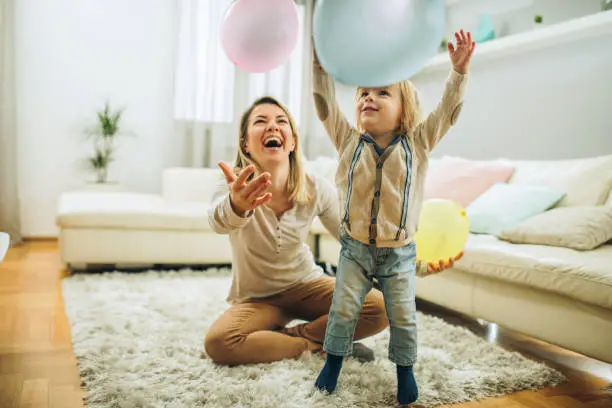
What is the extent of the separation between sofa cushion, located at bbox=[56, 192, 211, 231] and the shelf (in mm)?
2012

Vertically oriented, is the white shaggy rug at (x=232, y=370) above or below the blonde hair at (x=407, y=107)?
below

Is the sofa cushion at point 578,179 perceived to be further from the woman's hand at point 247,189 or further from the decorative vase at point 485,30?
the woman's hand at point 247,189

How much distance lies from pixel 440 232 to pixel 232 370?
27.8 inches

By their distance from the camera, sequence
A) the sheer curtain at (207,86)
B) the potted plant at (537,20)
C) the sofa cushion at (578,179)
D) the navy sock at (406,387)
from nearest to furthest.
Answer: the navy sock at (406,387), the sofa cushion at (578,179), the potted plant at (537,20), the sheer curtain at (207,86)

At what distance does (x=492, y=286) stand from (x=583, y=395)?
1.56ft

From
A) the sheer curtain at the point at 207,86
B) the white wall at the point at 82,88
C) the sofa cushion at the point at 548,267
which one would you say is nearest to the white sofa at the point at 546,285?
the sofa cushion at the point at 548,267

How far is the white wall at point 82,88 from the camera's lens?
404 centimetres

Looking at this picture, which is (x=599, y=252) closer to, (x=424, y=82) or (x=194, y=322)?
(x=194, y=322)

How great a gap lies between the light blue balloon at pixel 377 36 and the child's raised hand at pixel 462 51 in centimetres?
12

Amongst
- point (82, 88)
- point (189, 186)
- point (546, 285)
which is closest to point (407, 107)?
point (546, 285)

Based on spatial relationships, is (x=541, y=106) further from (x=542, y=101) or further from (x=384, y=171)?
(x=384, y=171)

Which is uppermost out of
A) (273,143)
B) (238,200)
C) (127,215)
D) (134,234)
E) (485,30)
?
(485,30)

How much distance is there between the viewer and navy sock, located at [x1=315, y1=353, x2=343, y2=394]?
1319mm

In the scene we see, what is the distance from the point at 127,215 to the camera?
2.90 meters
